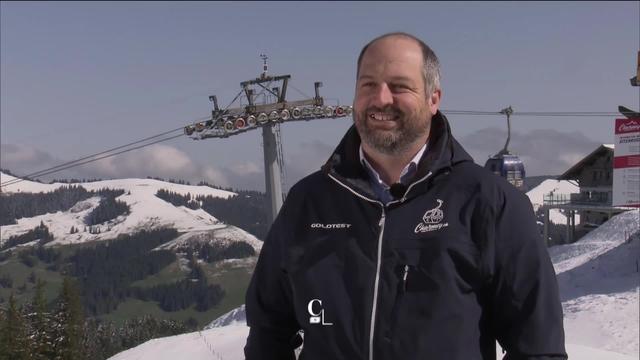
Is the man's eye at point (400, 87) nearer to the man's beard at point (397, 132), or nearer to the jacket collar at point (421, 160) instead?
the man's beard at point (397, 132)

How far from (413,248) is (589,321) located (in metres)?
19.5

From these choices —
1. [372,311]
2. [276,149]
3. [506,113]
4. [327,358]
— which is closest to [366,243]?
[372,311]

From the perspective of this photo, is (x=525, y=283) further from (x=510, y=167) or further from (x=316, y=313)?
(x=510, y=167)

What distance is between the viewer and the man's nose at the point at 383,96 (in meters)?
2.77

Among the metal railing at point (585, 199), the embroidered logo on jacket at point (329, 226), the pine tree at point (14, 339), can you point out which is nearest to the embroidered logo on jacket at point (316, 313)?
the embroidered logo on jacket at point (329, 226)

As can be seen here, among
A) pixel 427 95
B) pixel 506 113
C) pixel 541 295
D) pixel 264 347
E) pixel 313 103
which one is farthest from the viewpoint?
pixel 506 113

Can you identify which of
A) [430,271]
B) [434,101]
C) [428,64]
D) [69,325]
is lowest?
[69,325]

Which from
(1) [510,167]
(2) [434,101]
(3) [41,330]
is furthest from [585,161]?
(2) [434,101]

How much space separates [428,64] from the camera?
2.83 meters

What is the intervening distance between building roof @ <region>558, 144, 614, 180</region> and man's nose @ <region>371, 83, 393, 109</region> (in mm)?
50582

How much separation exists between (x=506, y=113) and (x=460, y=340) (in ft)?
75.8

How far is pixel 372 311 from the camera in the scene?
274 cm

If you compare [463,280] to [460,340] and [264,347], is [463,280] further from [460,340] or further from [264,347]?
[264,347]

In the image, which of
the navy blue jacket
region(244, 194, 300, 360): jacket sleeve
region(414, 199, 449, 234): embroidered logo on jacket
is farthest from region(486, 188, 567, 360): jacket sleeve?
region(244, 194, 300, 360): jacket sleeve
